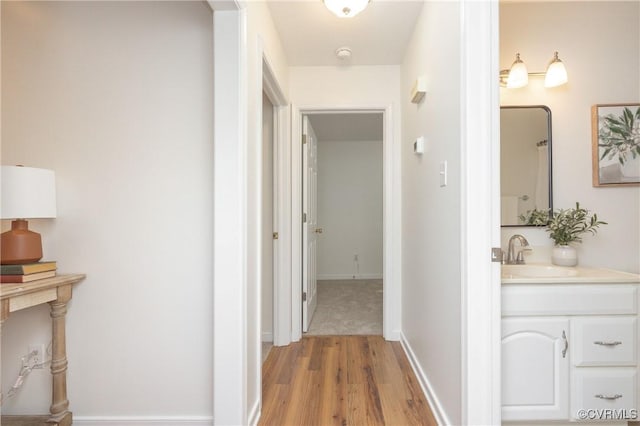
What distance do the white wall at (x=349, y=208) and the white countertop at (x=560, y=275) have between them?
385cm

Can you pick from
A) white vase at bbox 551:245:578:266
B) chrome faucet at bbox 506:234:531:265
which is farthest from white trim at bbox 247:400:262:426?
white vase at bbox 551:245:578:266

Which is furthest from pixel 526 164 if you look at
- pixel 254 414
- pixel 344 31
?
pixel 254 414

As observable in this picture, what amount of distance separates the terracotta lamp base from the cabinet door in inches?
88.4

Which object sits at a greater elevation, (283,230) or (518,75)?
(518,75)

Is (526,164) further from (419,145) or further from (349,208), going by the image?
(349,208)

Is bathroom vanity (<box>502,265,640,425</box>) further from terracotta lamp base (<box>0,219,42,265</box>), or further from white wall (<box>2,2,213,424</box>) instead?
terracotta lamp base (<box>0,219,42,265</box>)

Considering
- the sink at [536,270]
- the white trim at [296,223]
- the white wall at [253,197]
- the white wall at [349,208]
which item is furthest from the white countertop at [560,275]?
the white wall at [349,208]

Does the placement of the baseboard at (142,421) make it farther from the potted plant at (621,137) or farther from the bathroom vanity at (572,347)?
the potted plant at (621,137)

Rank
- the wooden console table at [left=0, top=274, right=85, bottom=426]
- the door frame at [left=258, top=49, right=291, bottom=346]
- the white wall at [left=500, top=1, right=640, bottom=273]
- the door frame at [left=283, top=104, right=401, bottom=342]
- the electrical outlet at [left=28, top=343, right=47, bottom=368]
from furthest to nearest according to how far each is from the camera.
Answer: the door frame at [left=283, top=104, right=401, bottom=342], the door frame at [left=258, top=49, right=291, bottom=346], the white wall at [left=500, top=1, right=640, bottom=273], the electrical outlet at [left=28, top=343, right=47, bottom=368], the wooden console table at [left=0, top=274, right=85, bottom=426]

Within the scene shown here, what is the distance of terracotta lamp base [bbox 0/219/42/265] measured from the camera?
145 centimetres

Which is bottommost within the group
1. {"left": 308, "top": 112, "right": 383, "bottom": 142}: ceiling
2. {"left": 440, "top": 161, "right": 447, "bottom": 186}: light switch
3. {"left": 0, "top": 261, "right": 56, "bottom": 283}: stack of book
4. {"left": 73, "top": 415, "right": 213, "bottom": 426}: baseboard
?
{"left": 73, "top": 415, "right": 213, "bottom": 426}: baseboard

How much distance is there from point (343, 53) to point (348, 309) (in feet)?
9.03

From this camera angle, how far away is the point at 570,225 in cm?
193

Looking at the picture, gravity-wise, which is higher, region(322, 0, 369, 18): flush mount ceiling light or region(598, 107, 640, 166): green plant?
region(322, 0, 369, 18): flush mount ceiling light
